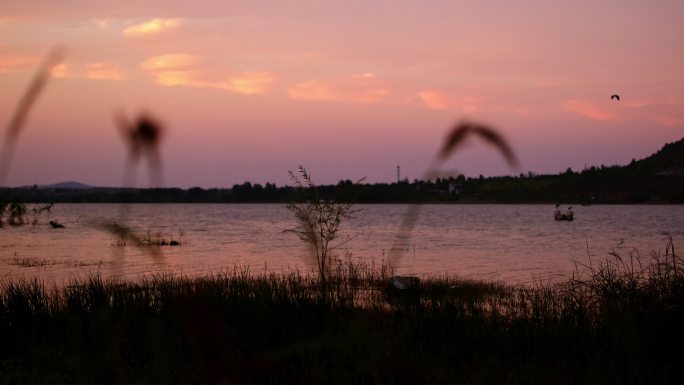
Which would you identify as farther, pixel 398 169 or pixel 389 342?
pixel 389 342

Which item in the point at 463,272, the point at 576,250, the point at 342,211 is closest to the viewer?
the point at 342,211

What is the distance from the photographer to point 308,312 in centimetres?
1052

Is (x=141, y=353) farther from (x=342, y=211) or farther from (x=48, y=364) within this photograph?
(x=342, y=211)

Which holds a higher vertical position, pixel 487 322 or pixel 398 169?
pixel 398 169

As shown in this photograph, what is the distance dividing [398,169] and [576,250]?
43.1 meters

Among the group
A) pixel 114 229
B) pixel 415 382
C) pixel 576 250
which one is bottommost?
pixel 576 250

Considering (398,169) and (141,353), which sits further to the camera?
(141,353)

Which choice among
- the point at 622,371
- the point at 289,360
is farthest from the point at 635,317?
the point at 289,360

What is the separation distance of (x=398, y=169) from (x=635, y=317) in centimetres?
510

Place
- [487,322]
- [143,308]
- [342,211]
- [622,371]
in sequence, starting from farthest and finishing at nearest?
1. [342,211]
2. [143,308]
3. [487,322]
4. [622,371]

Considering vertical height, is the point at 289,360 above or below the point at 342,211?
below

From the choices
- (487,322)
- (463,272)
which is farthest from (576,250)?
(487,322)

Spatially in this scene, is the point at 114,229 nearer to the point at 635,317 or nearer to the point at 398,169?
the point at 398,169

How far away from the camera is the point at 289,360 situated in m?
8.43
